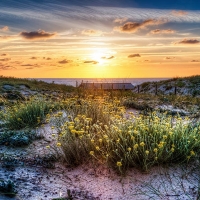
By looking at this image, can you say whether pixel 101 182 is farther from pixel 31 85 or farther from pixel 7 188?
pixel 31 85

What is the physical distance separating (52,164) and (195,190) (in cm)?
261

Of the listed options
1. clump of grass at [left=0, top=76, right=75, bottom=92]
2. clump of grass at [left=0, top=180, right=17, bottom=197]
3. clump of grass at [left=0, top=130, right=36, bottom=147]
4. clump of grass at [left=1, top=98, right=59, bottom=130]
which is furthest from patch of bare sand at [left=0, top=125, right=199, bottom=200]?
clump of grass at [left=0, top=76, right=75, bottom=92]

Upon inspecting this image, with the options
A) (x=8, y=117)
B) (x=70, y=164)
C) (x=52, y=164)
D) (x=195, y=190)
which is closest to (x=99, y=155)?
(x=70, y=164)

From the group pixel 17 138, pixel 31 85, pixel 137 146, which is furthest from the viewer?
pixel 31 85

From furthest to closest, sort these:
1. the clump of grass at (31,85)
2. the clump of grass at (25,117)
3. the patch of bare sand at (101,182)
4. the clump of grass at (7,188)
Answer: the clump of grass at (31,85), the clump of grass at (25,117), the patch of bare sand at (101,182), the clump of grass at (7,188)

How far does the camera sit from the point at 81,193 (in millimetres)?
4332

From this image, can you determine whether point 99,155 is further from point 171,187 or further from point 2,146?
point 2,146

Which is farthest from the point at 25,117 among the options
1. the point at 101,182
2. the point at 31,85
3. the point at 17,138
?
the point at 31,85

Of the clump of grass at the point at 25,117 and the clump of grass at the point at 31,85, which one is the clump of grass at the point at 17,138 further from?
the clump of grass at the point at 31,85

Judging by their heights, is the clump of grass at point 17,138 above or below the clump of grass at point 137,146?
below

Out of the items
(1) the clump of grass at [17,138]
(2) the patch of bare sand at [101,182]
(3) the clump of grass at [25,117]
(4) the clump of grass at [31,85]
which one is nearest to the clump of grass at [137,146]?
(2) the patch of bare sand at [101,182]

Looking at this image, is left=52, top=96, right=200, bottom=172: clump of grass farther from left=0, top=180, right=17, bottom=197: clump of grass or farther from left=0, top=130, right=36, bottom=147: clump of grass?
left=0, top=130, right=36, bottom=147: clump of grass

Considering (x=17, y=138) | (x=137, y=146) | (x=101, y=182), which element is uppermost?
(x=137, y=146)

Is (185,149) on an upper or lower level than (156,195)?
upper
